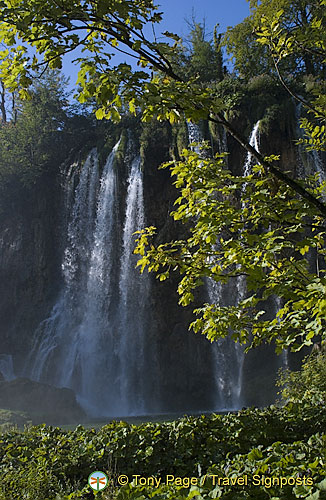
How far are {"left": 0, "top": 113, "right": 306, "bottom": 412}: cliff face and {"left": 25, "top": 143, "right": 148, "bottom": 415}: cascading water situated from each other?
650 mm

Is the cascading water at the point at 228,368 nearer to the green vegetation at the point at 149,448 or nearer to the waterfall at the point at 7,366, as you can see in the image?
the waterfall at the point at 7,366

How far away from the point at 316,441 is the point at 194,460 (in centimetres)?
140

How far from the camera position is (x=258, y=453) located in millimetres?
3541

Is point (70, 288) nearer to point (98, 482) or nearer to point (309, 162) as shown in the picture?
point (309, 162)

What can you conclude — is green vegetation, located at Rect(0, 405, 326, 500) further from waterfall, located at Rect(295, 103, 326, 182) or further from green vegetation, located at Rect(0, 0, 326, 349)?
waterfall, located at Rect(295, 103, 326, 182)

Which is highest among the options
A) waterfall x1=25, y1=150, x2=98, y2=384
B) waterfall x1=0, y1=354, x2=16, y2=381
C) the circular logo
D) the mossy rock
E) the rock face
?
waterfall x1=25, y1=150, x2=98, y2=384

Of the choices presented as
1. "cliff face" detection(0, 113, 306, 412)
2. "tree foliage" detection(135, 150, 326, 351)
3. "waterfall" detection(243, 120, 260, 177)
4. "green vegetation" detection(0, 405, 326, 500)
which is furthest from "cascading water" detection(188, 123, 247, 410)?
"tree foliage" detection(135, 150, 326, 351)

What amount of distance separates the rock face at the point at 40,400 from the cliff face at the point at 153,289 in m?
4.25

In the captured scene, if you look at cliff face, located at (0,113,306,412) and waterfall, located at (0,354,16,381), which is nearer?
cliff face, located at (0,113,306,412)

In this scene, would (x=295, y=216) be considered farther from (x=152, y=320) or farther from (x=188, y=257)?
(x=152, y=320)

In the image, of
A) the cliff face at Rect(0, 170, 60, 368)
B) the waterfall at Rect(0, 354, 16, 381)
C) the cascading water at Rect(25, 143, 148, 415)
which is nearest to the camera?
the cascading water at Rect(25, 143, 148, 415)

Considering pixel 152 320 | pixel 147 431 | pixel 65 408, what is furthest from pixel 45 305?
pixel 147 431

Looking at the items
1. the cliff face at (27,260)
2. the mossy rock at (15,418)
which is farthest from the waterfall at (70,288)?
the mossy rock at (15,418)

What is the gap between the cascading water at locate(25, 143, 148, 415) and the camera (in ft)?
69.5
